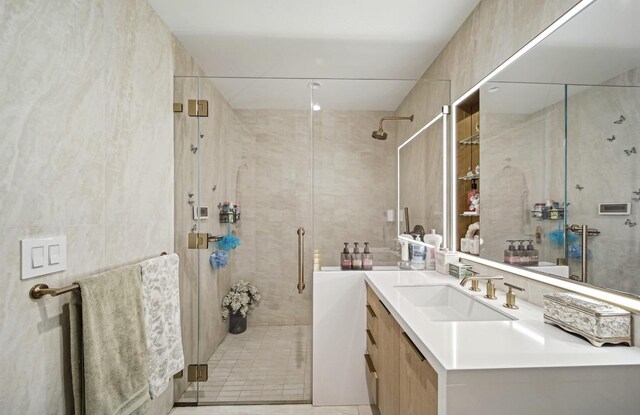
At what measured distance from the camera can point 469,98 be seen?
6.34 ft

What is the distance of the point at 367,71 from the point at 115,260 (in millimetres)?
2213

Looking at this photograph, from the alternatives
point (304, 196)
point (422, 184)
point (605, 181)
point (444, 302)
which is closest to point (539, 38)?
point (605, 181)

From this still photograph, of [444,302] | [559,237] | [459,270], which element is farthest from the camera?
[459,270]

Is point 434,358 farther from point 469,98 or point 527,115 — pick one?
point 469,98

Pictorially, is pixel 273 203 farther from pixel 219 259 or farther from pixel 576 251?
pixel 576 251

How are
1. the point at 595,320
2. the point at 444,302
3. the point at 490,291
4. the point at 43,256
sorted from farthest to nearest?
the point at 444,302, the point at 490,291, the point at 43,256, the point at 595,320

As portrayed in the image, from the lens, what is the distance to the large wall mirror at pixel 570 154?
947 mm

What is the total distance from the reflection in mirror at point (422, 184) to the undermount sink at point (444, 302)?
1.88ft

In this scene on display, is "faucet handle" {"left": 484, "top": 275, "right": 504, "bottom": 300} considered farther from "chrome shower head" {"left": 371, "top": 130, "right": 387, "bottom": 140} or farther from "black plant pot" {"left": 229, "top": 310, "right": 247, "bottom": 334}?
"black plant pot" {"left": 229, "top": 310, "right": 247, "bottom": 334}

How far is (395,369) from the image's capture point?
1.40 m

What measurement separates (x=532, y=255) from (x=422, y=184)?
0.99 m

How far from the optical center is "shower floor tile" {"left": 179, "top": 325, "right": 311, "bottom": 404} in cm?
212

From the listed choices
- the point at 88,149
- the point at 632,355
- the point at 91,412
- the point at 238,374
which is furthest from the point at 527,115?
the point at 238,374

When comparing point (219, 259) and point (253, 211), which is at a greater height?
point (253, 211)
